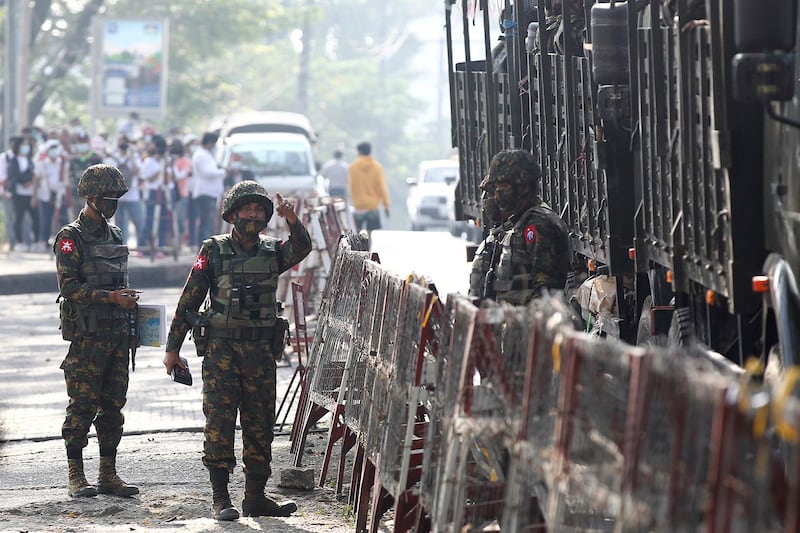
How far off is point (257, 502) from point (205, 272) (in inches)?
47.7

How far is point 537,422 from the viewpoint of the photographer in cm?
542

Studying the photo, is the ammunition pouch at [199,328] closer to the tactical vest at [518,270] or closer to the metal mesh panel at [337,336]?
the metal mesh panel at [337,336]

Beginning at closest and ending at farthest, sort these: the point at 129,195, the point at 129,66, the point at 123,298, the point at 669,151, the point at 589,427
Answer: the point at 589,427 < the point at 669,151 < the point at 123,298 < the point at 129,195 < the point at 129,66

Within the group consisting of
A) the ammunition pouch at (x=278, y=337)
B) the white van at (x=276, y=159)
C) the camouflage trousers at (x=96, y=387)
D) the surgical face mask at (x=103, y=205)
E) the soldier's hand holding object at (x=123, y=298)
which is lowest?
the camouflage trousers at (x=96, y=387)

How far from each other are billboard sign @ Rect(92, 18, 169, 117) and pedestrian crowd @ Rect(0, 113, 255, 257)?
604cm

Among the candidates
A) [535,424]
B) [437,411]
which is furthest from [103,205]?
[535,424]

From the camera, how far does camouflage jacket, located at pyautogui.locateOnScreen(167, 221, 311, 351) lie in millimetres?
8148

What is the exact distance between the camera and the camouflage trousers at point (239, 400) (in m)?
8.10

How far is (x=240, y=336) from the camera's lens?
319 inches

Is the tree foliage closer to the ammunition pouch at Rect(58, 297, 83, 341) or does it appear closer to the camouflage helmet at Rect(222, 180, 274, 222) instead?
the ammunition pouch at Rect(58, 297, 83, 341)

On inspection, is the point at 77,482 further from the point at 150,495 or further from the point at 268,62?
the point at 268,62

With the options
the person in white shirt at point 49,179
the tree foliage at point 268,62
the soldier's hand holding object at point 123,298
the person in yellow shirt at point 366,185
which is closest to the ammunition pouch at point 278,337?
the soldier's hand holding object at point 123,298

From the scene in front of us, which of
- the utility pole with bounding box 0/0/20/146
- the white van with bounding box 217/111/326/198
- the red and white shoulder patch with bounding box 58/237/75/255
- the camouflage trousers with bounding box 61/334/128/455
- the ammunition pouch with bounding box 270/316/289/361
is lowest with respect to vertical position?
the camouflage trousers with bounding box 61/334/128/455

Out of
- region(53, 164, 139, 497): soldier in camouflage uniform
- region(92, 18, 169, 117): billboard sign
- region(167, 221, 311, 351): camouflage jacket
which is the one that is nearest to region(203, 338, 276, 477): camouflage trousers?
region(167, 221, 311, 351): camouflage jacket
